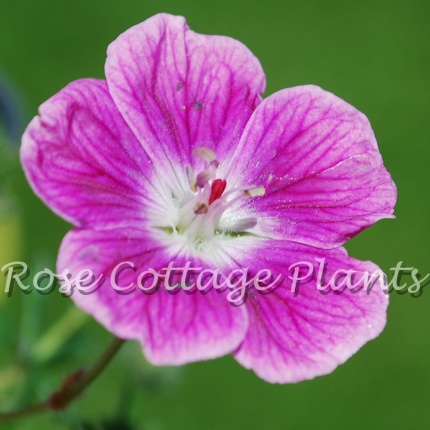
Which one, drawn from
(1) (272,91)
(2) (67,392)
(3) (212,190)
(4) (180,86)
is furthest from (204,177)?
(1) (272,91)

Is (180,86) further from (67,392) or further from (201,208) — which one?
(67,392)

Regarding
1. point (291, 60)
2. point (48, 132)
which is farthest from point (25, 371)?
point (291, 60)

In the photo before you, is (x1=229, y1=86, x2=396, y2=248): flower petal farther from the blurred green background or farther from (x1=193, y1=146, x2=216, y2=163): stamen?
the blurred green background

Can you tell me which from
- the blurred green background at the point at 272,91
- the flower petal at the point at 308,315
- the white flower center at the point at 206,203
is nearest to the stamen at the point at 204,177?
the white flower center at the point at 206,203

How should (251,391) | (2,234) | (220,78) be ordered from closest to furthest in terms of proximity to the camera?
(220,78)
(2,234)
(251,391)

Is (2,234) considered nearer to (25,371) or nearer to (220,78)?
(25,371)

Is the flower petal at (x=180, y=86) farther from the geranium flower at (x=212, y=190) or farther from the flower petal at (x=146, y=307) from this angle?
the flower petal at (x=146, y=307)
